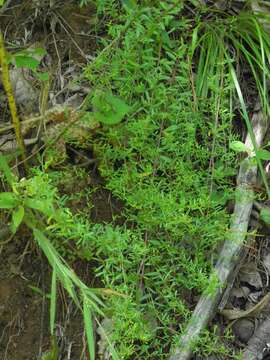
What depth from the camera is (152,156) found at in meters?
2.52

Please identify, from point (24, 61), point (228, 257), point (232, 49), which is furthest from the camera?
point (232, 49)

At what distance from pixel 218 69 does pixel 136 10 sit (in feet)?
1.78

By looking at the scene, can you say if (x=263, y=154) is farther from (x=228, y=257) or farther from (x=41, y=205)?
(x=41, y=205)

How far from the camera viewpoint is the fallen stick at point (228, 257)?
2381 mm

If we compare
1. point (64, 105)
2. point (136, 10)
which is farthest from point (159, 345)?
point (136, 10)

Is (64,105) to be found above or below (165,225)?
above

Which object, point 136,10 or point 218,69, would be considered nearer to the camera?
point 136,10

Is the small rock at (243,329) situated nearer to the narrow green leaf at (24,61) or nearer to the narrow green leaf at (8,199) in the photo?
the narrow green leaf at (8,199)

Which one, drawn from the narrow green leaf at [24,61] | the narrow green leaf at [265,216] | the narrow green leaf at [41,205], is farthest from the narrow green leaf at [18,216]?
the narrow green leaf at [265,216]

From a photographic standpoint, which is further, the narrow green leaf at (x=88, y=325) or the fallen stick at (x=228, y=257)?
the fallen stick at (x=228, y=257)

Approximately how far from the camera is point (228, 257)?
257 centimetres

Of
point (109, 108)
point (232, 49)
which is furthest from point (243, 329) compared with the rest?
point (232, 49)

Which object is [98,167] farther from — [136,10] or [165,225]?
[136,10]

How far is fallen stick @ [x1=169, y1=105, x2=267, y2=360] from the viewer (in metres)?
2.38
